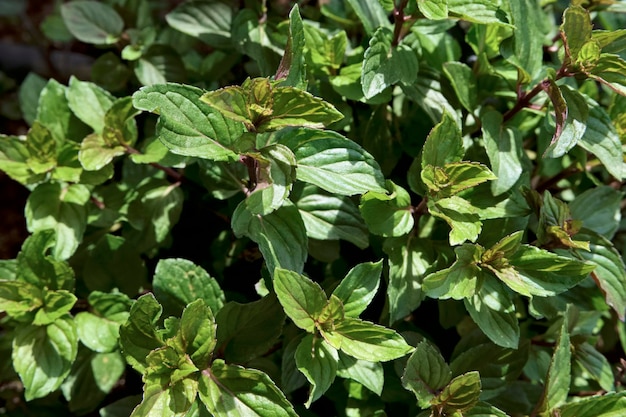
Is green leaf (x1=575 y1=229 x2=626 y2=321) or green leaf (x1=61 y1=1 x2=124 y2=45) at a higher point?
green leaf (x1=61 y1=1 x2=124 y2=45)

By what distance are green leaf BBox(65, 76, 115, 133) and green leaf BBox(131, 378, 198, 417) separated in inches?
25.6

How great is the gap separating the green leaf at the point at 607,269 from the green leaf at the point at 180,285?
0.77 m

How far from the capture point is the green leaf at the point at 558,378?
124 cm

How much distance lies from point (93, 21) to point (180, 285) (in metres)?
0.84

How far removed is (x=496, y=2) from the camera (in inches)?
50.4

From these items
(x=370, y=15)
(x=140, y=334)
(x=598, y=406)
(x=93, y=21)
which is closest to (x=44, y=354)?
(x=140, y=334)

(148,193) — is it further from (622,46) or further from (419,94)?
(622,46)

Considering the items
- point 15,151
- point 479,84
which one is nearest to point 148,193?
point 15,151

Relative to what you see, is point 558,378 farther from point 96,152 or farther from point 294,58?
point 96,152

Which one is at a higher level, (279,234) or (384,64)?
(384,64)

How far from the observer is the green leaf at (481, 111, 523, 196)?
1.29 m

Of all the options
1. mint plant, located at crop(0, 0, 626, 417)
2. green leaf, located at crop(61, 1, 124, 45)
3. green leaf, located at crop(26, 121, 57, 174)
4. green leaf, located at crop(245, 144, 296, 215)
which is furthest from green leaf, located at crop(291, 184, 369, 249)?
green leaf, located at crop(61, 1, 124, 45)

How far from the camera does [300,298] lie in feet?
3.86

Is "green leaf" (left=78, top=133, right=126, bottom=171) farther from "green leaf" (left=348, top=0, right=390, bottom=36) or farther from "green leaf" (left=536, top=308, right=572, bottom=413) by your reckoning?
"green leaf" (left=536, top=308, right=572, bottom=413)
